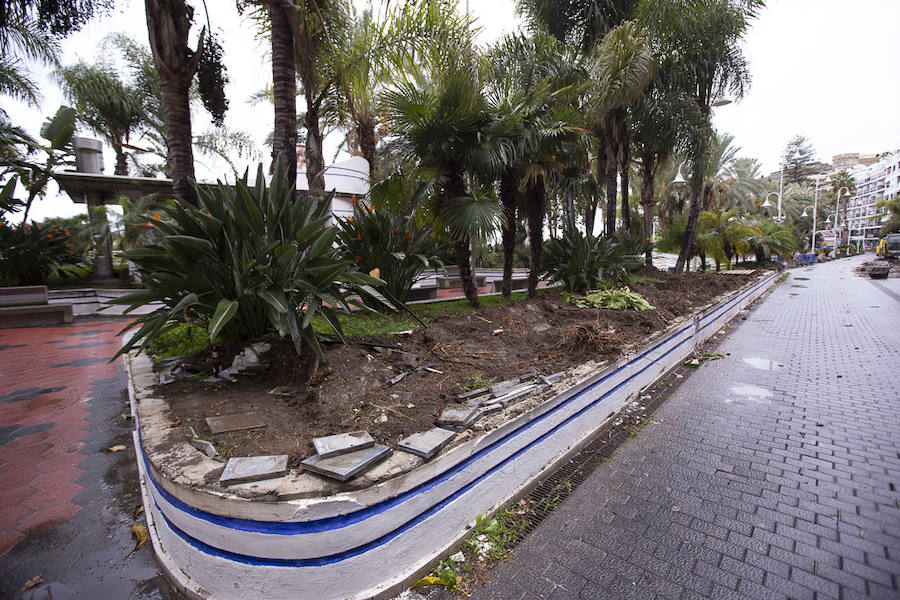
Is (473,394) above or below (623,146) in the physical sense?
below

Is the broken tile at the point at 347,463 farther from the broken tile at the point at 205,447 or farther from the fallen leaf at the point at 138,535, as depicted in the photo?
the fallen leaf at the point at 138,535

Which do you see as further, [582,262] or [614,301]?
[582,262]

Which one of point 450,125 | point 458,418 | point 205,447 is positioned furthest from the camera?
point 450,125

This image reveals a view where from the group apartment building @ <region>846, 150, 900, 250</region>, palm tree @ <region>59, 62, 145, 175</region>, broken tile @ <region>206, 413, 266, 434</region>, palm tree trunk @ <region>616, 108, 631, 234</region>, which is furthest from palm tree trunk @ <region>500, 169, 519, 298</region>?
apartment building @ <region>846, 150, 900, 250</region>

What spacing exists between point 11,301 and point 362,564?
12.2m

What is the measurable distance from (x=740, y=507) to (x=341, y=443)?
2.46m

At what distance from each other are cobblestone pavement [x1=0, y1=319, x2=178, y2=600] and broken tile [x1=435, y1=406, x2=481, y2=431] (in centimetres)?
159

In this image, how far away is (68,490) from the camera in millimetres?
2859

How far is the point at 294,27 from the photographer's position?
5.07 metres

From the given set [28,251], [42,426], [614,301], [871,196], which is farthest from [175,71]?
[871,196]

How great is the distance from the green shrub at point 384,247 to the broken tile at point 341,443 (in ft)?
10.9

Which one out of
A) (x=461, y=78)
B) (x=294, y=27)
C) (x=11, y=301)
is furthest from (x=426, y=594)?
(x=11, y=301)

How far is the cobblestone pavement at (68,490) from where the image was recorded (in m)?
2.08

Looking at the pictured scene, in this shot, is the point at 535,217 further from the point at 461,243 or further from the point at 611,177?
the point at 611,177
